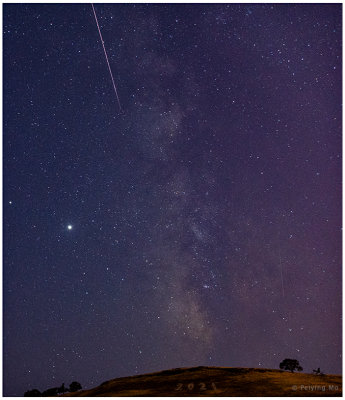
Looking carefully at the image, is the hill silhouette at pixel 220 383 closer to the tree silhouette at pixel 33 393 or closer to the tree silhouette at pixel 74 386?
the tree silhouette at pixel 33 393

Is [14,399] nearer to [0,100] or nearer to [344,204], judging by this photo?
[0,100]

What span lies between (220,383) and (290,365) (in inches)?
846

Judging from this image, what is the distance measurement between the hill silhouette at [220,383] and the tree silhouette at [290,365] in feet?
36.2

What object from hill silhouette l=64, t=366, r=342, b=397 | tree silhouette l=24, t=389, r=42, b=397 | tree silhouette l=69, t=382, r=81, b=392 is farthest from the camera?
tree silhouette l=69, t=382, r=81, b=392

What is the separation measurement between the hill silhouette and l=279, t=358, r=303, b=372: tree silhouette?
1102 cm

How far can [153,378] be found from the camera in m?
35.2

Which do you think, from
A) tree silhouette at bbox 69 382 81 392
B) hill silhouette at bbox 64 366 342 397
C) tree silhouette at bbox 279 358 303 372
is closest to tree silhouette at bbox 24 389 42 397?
tree silhouette at bbox 69 382 81 392

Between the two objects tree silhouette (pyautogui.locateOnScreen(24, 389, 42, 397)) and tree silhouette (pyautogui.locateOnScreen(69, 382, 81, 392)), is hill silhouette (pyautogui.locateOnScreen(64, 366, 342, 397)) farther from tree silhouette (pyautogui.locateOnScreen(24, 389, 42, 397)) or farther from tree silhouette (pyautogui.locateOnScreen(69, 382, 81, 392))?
tree silhouette (pyautogui.locateOnScreen(69, 382, 81, 392))

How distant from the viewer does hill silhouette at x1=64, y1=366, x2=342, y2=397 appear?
23.7 m

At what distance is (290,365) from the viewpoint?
149 feet

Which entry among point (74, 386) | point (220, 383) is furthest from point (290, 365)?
point (74, 386)

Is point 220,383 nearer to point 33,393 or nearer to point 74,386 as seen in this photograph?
point 33,393

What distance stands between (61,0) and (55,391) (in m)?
45.5

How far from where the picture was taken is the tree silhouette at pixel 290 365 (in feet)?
149
